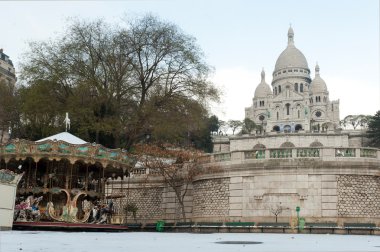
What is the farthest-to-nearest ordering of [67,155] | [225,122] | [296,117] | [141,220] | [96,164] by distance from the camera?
[296,117] < [225,122] < [141,220] < [96,164] < [67,155]

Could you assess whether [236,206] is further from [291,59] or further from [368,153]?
[291,59]

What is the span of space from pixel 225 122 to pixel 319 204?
106 m

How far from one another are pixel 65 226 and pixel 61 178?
377cm

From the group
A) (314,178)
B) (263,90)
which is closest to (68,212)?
(314,178)

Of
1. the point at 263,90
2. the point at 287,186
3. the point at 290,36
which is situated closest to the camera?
the point at 287,186

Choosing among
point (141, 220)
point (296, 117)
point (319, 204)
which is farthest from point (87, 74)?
point (296, 117)

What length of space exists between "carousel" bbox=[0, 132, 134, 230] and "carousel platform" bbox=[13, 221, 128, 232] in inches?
3.0

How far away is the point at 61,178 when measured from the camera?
102 feet

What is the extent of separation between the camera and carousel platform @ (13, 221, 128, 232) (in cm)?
2702

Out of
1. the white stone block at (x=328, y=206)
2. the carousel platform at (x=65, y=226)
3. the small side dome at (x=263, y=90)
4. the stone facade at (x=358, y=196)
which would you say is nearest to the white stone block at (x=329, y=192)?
the stone facade at (x=358, y=196)

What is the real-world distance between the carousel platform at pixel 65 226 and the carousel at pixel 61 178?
76mm

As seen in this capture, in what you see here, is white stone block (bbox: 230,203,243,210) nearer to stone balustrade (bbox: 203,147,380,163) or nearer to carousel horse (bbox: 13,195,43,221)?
stone balustrade (bbox: 203,147,380,163)

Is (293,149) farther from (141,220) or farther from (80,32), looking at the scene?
(80,32)

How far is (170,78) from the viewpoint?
43.4 metres
